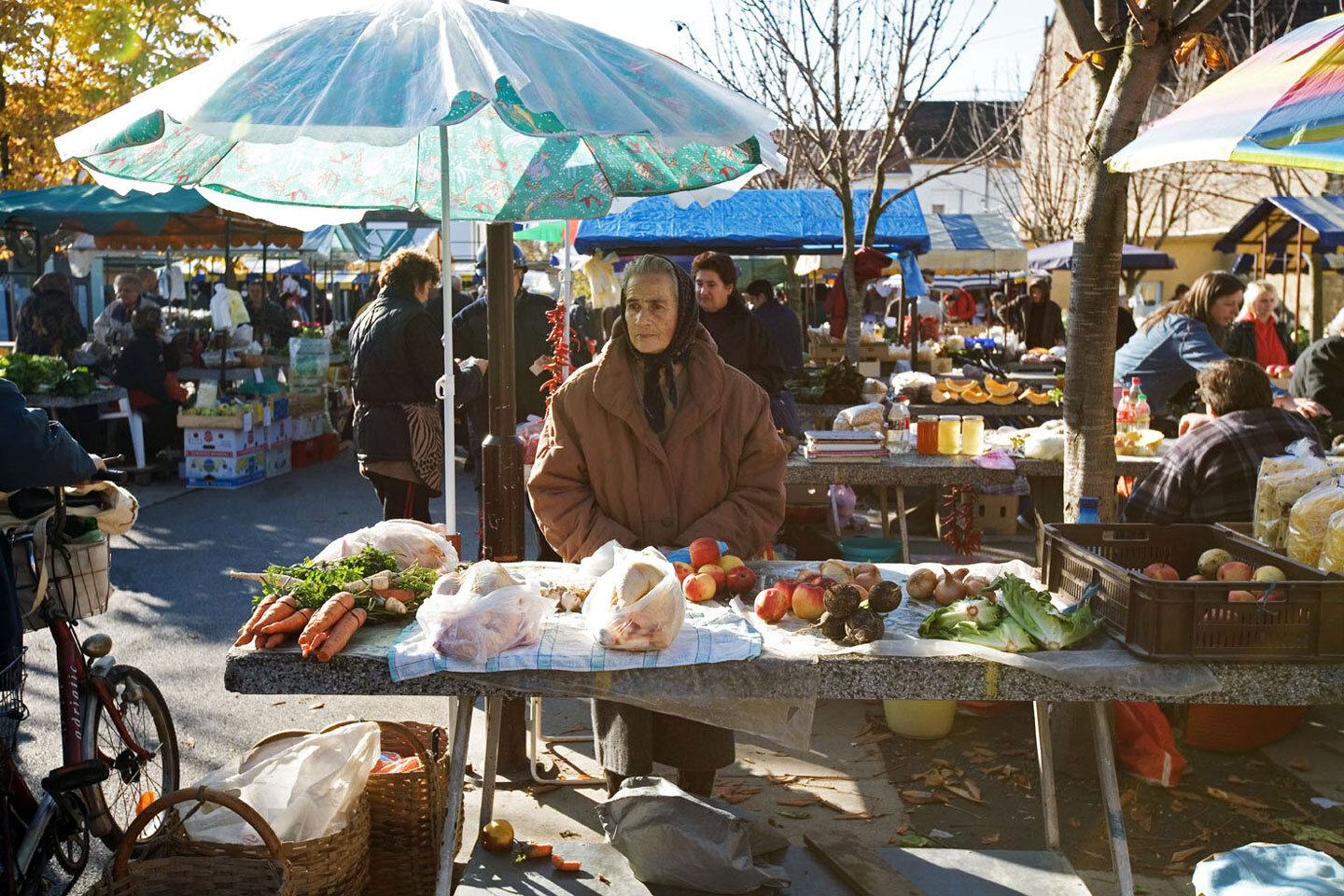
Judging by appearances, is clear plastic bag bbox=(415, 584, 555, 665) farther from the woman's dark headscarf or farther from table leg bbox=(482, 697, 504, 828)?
the woman's dark headscarf

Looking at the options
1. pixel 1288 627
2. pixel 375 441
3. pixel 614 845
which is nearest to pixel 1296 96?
pixel 1288 627

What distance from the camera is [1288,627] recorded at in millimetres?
3129

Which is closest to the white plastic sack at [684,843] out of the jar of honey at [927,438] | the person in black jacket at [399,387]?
the person in black jacket at [399,387]

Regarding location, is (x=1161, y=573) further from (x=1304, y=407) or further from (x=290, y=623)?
(x=1304, y=407)

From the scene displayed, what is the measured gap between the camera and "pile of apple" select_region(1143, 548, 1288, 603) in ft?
10.2

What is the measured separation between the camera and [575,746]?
18.1 ft

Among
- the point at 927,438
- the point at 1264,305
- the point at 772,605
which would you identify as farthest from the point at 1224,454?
the point at 1264,305

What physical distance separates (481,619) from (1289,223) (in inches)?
775

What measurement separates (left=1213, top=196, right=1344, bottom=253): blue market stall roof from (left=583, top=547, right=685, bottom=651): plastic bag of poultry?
15.8m

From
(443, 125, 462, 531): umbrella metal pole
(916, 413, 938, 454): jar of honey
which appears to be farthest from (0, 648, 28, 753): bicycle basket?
(916, 413, 938, 454): jar of honey

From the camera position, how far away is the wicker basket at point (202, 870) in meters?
3.13

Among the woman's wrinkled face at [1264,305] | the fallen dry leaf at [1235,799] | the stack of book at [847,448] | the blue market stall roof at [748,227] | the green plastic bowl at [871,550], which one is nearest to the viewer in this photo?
the fallen dry leaf at [1235,799]

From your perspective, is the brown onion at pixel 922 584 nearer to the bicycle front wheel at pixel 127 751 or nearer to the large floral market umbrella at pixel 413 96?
the large floral market umbrella at pixel 413 96

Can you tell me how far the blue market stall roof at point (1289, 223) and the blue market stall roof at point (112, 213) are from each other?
45.5 feet
